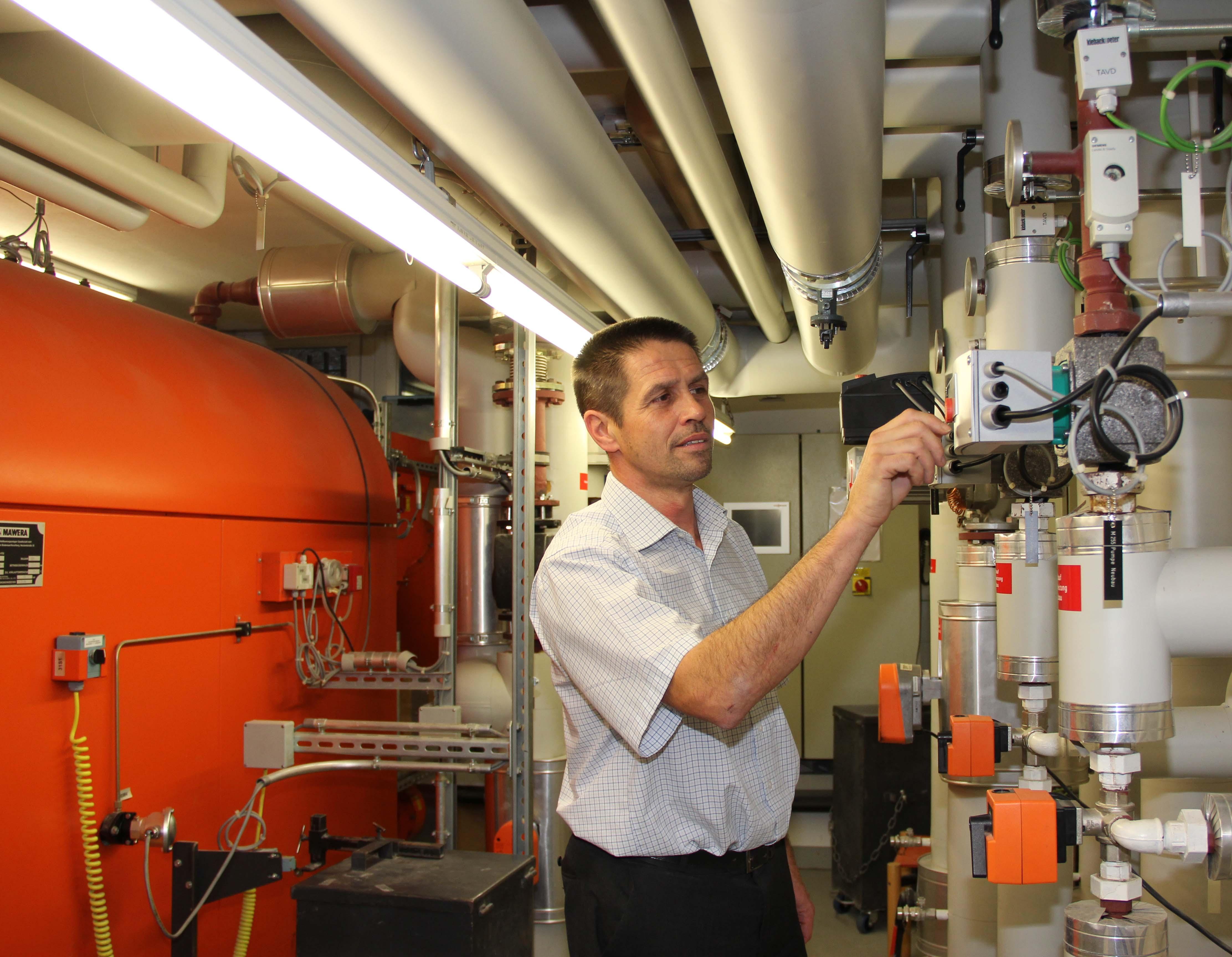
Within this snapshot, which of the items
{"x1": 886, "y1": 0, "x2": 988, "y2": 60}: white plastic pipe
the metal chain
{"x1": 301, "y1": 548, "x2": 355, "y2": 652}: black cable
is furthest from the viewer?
the metal chain

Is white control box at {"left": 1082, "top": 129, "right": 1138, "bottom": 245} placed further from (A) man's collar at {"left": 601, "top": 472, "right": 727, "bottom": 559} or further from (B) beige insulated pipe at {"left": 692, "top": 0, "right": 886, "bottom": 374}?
(A) man's collar at {"left": 601, "top": 472, "right": 727, "bottom": 559}

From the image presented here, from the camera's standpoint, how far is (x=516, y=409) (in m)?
2.49

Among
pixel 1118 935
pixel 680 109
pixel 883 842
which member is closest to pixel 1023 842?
pixel 1118 935

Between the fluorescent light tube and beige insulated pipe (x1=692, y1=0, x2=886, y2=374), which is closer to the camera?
beige insulated pipe (x1=692, y1=0, x2=886, y2=374)

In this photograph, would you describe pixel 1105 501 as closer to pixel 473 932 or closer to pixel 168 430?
pixel 473 932

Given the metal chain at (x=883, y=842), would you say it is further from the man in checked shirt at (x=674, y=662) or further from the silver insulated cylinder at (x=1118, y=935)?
the silver insulated cylinder at (x=1118, y=935)

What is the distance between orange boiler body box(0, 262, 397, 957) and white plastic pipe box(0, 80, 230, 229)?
10.6 inches

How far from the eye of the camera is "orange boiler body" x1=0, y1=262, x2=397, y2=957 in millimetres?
1771

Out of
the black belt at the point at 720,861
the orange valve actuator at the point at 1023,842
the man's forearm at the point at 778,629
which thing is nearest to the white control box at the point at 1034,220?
the man's forearm at the point at 778,629

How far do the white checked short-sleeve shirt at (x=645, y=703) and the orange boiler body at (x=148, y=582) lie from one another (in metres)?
1.10

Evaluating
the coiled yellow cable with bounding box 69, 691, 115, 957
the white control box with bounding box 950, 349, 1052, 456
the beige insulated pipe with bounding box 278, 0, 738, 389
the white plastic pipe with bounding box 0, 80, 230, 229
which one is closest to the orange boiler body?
the coiled yellow cable with bounding box 69, 691, 115, 957

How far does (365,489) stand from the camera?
3.07m

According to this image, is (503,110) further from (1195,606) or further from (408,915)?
(408,915)

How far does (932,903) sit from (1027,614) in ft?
4.49
